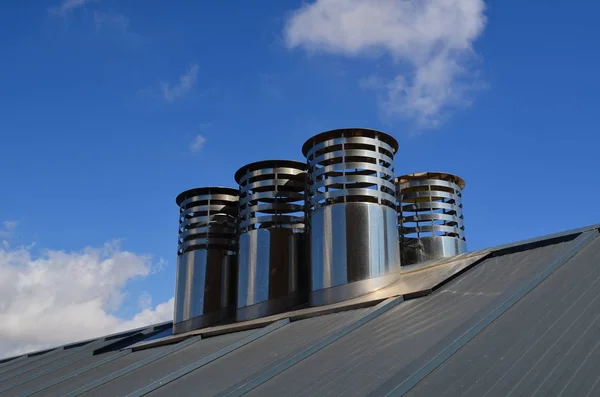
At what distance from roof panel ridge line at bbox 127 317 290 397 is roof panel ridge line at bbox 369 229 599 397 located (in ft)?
14.7

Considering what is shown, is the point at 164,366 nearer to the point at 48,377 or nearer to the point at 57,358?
the point at 48,377

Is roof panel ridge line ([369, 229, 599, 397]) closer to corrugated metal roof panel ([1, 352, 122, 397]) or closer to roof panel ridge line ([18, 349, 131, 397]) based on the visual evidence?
roof panel ridge line ([18, 349, 131, 397])

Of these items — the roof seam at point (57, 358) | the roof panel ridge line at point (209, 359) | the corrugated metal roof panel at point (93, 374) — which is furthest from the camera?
the roof seam at point (57, 358)

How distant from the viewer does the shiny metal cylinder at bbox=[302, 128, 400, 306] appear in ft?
46.2

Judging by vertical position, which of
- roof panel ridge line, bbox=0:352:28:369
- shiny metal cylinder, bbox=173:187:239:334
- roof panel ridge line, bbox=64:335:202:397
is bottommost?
roof panel ridge line, bbox=0:352:28:369

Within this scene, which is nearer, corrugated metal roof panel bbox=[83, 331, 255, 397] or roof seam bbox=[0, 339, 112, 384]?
corrugated metal roof panel bbox=[83, 331, 255, 397]

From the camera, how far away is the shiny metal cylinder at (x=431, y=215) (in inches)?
727

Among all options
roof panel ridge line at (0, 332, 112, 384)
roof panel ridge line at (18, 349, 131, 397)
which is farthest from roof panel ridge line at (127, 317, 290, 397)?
roof panel ridge line at (0, 332, 112, 384)

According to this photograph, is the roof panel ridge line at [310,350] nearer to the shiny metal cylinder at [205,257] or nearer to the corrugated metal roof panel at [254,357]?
the corrugated metal roof panel at [254,357]

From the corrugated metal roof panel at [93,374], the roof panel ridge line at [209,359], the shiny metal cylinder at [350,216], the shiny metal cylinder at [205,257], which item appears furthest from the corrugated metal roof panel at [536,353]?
the shiny metal cylinder at [205,257]

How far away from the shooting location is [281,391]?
7.79 meters

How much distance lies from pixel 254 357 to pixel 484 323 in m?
4.11

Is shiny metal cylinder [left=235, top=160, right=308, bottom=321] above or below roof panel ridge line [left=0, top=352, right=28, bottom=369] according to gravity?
above

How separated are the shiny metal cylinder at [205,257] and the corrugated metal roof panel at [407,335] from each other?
8.37 meters
